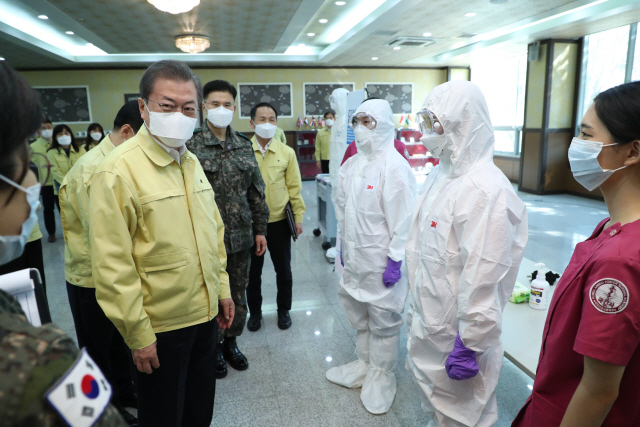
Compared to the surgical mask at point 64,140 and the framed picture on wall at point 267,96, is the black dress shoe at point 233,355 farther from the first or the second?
the framed picture on wall at point 267,96

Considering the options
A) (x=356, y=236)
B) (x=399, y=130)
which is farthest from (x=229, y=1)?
(x=399, y=130)

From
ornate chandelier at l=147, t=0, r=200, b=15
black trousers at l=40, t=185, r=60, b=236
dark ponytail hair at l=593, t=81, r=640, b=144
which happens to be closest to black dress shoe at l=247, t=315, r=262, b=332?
dark ponytail hair at l=593, t=81, r=640, b=144

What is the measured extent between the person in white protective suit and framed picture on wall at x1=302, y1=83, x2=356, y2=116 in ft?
28.7

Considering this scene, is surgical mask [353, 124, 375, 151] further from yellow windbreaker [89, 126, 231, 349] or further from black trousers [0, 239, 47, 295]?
black trousers [0, 239, 47, 295]

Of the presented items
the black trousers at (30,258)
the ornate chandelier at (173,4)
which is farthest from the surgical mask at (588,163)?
the ornate chandelier at (173,4)

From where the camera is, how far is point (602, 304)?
0.83m

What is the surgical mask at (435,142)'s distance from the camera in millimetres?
1570

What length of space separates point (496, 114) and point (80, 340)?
35.3ft

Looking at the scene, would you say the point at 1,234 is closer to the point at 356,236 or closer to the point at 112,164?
the point at 112,164

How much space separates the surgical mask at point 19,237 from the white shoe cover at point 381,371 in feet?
6.03

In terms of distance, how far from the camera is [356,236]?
2156 millimetres

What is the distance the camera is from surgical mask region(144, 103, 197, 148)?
1.33 meters

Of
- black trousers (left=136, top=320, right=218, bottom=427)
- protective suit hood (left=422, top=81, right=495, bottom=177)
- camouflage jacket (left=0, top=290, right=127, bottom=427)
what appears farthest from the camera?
protective suit hood (left=422, top=81, right=495, bottom=177)

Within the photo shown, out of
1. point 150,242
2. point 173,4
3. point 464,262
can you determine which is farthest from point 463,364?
point 173,4
